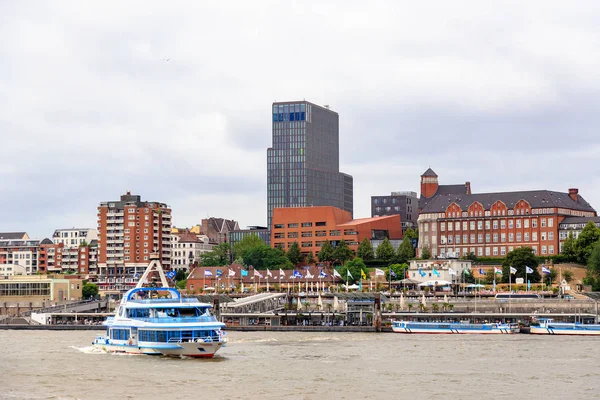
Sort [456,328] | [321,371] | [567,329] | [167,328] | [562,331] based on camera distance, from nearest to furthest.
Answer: [321,371] → [167,328] → [562,331] → [567,329] → [456,328]

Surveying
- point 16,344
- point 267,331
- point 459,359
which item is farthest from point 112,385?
point 267,331

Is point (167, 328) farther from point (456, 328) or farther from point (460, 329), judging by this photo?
point (460, 329)

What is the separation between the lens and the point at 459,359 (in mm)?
103500

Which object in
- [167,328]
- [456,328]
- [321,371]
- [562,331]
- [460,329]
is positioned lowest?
[321,371]

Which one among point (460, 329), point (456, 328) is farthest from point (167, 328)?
point (460, 329)

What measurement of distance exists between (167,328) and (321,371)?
15863 millimetres

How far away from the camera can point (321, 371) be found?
93.2 meters

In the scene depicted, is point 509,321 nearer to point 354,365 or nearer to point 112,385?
point 354,365

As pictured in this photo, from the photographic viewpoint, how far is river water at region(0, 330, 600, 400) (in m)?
80.0

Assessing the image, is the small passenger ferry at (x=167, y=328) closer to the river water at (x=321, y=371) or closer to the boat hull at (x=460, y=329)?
the river water at (x=321, y=371)

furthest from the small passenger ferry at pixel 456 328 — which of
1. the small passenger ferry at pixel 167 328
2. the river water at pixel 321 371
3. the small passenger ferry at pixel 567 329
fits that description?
the small passenger ferry at pixel 167 328

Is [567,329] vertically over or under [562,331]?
over

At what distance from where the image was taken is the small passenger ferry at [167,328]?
100375mm

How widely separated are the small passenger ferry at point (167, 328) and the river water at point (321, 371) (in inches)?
57.9
